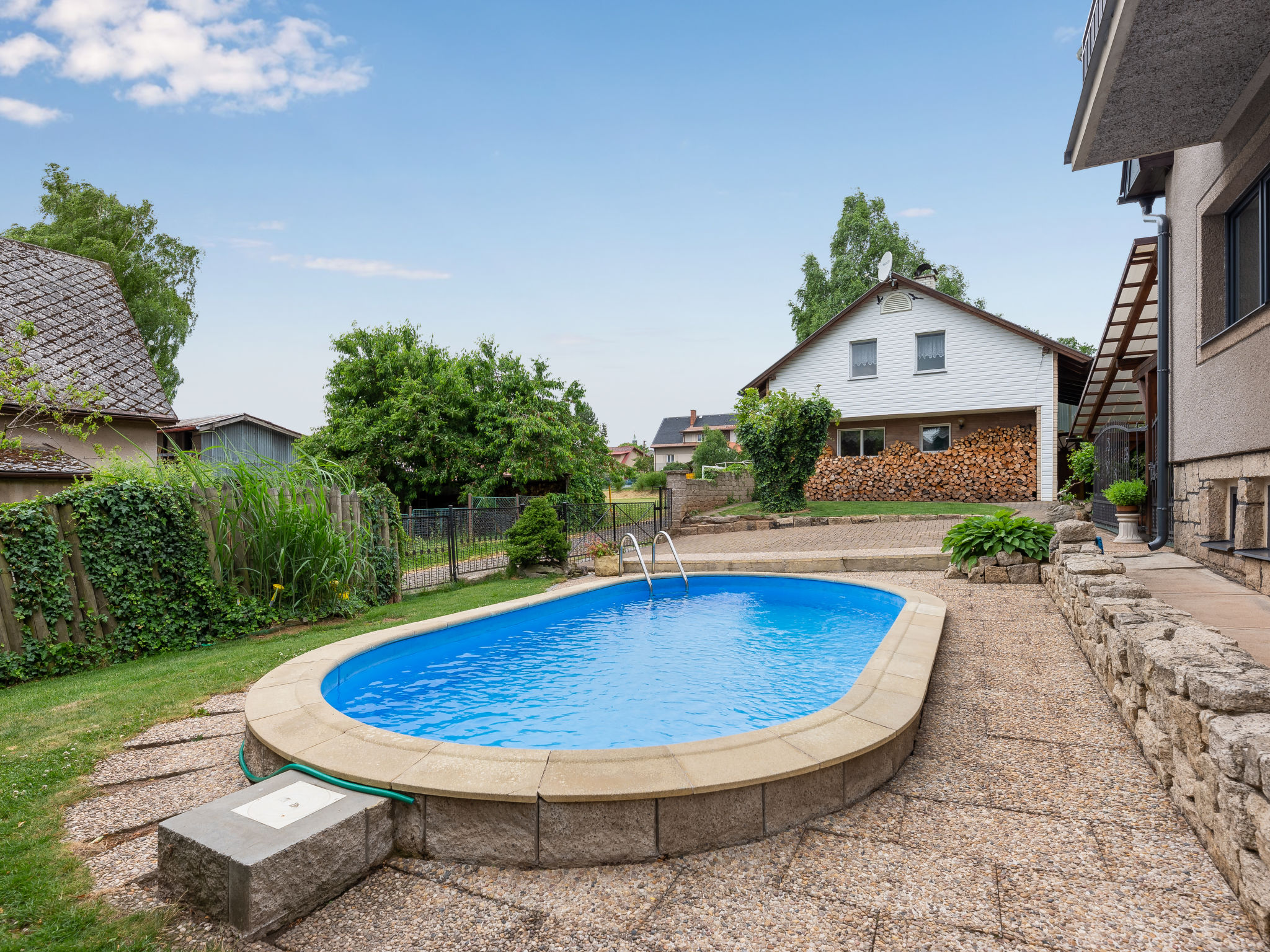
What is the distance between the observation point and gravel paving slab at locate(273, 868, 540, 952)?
1977mm

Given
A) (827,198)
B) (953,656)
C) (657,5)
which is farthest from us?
(827,198)

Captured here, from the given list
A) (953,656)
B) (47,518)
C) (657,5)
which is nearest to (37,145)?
(657,5)

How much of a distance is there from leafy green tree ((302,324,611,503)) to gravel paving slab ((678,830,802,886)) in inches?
538

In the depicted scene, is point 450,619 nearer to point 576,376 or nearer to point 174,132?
point 576,376

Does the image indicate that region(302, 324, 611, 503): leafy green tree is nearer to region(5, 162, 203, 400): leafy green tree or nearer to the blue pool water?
region(5, 162, 203, 400): leafy green tree

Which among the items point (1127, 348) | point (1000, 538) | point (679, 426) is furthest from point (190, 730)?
point (679, 426)

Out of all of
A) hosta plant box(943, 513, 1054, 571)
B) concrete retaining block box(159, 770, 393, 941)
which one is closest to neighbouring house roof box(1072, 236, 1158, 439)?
hosta plant box(943, 513, 1054, 571)

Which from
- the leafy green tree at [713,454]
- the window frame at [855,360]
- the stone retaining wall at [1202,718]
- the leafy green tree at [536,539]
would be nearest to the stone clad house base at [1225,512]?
the stone retaining wall at [1202,718]

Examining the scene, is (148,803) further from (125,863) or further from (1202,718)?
(1202,718)

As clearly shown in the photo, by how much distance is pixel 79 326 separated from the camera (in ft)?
37.1

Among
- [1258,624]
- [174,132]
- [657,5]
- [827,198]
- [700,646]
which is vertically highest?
[827,198]

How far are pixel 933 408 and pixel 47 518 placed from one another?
17.6m

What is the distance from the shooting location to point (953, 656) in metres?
4.98

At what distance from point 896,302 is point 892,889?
58.8 ft
